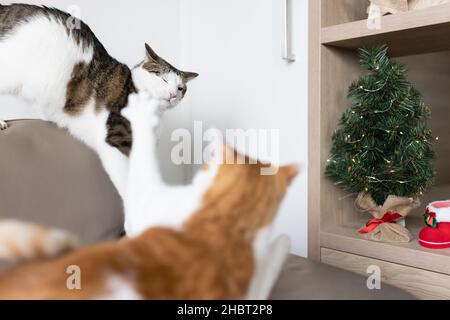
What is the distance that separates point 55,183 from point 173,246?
455mm

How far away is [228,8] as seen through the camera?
1.34 m

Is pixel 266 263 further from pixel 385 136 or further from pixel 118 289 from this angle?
pixel 385 136

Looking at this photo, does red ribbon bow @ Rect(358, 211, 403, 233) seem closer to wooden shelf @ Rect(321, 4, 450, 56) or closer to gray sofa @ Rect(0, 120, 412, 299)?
gray sofa @ Rect(0, 120, 412, 299)

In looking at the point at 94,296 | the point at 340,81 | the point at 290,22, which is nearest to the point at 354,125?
the point at 340,81

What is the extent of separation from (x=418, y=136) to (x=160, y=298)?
0.72 m

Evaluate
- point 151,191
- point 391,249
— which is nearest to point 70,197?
point 151,191

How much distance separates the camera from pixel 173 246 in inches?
15.8

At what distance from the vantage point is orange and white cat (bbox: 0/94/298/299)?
1.20 feet

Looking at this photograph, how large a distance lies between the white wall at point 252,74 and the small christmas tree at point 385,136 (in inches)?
8.2

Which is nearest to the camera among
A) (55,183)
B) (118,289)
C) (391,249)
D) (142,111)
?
(118,289)

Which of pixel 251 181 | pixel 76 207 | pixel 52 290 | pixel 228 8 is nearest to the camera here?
pixel 52 290

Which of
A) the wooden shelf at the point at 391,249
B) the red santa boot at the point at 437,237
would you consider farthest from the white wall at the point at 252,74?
the red santa boot at the point at 437,237

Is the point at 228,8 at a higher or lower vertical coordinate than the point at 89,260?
higher

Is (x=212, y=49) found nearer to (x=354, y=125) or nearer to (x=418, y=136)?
(x=354, y=125)
